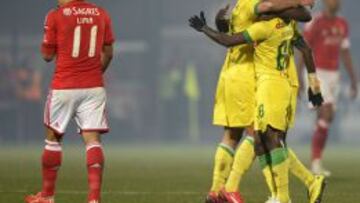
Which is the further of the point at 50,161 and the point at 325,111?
the point at 325,111

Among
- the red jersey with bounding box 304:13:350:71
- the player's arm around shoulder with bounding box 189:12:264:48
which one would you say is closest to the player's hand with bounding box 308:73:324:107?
the player's arm around shoulder with bounding box 189:12:264:48

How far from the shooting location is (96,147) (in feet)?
37.1

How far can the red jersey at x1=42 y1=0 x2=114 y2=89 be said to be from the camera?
1125cm

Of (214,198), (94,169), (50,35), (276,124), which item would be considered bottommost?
(214,198)

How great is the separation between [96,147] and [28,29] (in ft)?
92.4

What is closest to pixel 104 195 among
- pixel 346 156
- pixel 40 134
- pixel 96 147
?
pixel 96 147

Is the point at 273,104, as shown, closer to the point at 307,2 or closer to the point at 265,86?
the point at 265,86

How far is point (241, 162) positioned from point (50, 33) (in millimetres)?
1974

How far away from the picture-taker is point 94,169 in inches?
441

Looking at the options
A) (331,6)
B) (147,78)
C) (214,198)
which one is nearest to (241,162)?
(214,198)

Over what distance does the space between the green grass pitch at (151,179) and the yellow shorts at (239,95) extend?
1246mm

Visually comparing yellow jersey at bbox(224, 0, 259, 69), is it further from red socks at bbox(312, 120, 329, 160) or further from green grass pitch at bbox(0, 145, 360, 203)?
red socks at bbox(312, 120, 329, 160)

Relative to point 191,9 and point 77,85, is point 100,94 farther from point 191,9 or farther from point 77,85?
point 191,9

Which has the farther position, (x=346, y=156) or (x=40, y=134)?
(x=40, y=134)
